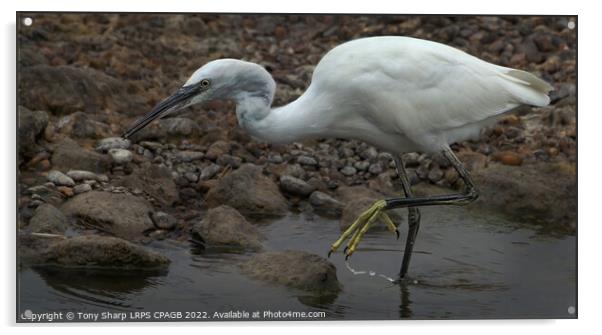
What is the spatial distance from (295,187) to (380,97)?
114 cm

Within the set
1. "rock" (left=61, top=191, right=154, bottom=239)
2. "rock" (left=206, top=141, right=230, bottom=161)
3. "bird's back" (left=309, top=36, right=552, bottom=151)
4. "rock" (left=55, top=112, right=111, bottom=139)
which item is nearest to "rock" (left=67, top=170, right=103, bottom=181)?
"rock" (left=61, top=191, right=154, bottom=239)

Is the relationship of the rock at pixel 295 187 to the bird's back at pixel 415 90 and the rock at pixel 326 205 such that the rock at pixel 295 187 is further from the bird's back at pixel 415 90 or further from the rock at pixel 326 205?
the bird's back at pixel 415 90

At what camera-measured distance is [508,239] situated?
16.2 feet

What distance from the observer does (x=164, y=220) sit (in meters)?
4.98

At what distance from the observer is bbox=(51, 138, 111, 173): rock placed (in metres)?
5.08

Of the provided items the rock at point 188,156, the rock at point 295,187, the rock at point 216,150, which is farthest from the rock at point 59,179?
the rock at point 295,187

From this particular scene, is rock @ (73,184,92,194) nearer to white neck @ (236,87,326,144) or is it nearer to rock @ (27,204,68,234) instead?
rock @ (27,204,68,234)

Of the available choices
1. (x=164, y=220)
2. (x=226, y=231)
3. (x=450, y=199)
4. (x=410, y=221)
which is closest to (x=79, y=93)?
(x=164, y=220)

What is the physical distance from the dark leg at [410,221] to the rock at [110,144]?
1.33 meters

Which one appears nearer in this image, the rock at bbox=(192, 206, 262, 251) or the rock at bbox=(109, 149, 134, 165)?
the rock at bbox=(192, 206, 262, 251)

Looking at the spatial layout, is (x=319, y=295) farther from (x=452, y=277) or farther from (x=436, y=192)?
(x=436, y=192)

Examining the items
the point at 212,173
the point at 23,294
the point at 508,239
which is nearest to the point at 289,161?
the point at 212,173

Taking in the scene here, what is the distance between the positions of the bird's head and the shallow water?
63 cm

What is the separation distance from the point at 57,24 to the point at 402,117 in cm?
144
